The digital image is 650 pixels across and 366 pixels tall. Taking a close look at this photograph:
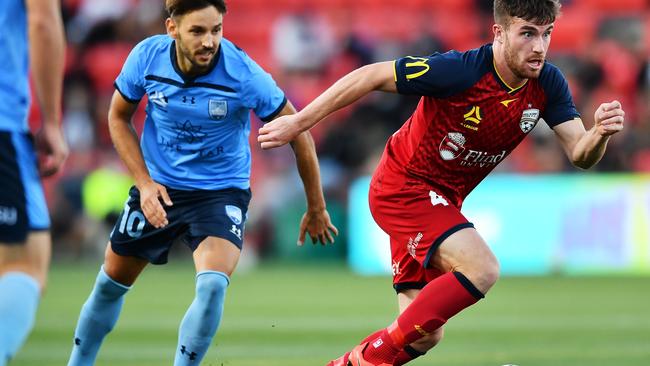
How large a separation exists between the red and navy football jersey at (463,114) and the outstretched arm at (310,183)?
45 centimetres

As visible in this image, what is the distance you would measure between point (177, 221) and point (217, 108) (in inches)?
26.7

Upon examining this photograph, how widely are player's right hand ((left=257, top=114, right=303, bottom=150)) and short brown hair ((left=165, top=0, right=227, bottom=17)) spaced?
0.89 m

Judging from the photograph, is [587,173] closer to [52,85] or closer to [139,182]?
[139,182]

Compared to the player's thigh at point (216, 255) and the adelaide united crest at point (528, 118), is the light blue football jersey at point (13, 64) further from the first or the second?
the adelaide united crest at point (528, 118)

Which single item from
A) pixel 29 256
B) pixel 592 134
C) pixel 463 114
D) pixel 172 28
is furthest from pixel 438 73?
pixel 29 256

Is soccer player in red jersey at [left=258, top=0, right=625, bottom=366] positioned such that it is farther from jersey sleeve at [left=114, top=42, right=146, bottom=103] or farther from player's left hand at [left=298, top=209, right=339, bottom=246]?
jersey sleeve at [left=114, top=42, right=146, bottom=103]

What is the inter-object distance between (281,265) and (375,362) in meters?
10.5

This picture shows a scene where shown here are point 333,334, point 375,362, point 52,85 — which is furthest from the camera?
point 333,334

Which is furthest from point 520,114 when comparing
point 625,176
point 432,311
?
point 625,176

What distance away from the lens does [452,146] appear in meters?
6.22

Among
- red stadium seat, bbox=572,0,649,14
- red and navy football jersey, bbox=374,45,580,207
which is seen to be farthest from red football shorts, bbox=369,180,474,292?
red stadium seat, bbox=572,0,649,14

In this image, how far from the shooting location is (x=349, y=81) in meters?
5.75

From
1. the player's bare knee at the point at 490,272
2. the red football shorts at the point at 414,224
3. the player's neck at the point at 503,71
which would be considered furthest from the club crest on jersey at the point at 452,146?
the player's bare knee at the point at 490,272

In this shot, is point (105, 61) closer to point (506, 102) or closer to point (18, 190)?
point (506, 102)
